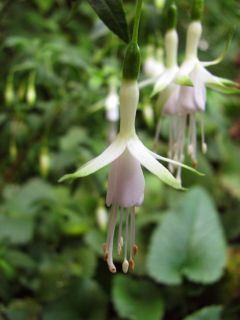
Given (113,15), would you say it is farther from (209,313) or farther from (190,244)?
(190,244)

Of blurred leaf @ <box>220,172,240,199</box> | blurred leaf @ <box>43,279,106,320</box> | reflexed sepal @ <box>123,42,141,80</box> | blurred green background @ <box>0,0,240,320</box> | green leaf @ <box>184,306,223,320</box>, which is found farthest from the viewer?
blurred leaf @ <box>220,172,240,199</box>

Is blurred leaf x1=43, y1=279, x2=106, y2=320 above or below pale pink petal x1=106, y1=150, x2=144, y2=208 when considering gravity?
below

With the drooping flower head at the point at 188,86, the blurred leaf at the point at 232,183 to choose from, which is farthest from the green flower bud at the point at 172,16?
the blurred leaf at the point at 232,183

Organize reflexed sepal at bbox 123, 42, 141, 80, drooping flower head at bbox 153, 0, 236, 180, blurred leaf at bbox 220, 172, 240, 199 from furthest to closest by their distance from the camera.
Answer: blurred leaf at bbox 220, 172, 240, 199 → drooping flower head at bbox 153, 0, 236, 180 → reflexed sepal at bbox 123, 42, 141, 80

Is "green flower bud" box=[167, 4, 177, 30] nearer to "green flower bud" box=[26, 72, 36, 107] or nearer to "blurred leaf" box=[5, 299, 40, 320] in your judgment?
"green flower bud" box=[26, 72, 36, 107]

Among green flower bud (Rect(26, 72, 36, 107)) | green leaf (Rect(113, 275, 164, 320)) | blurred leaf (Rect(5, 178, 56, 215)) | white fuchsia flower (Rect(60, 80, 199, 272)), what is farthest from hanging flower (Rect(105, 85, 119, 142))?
white fuchsia flower (Rect(60, 80, 199, 272))

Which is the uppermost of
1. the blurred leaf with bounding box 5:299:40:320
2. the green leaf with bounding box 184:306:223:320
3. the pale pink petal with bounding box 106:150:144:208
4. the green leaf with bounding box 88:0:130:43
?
the green leaf with bounding box 88:0:130:43

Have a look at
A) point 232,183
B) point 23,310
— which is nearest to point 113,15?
point 23,310
